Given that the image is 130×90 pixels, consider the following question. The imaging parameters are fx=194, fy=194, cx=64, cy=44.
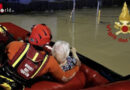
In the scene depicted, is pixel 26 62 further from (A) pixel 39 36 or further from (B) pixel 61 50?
(A) pixel 39 36

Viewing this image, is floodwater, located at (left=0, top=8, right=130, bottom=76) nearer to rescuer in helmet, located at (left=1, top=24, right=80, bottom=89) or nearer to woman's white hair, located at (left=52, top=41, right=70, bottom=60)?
woman's white hair, located at (left=52, top=41, right=70, bottom=60)

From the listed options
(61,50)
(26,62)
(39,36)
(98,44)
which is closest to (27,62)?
(26,62)

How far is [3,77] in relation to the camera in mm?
1056

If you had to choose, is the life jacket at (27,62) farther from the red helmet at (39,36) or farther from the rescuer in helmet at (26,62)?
the red helmet at (39,36)

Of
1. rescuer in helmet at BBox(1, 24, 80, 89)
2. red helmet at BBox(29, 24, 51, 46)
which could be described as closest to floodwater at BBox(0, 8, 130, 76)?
red helmet at BBox(29, 24, 51, 46)

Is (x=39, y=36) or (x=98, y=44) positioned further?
(x=98, y=44)

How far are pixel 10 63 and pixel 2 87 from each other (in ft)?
0.58

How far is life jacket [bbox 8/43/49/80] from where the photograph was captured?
3.37 ft

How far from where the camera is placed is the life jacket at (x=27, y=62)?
1.03m

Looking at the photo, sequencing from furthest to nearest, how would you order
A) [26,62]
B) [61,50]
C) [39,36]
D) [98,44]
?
1. [98,44]
2. [39,36]
3. [61,50]
4. [26,62]

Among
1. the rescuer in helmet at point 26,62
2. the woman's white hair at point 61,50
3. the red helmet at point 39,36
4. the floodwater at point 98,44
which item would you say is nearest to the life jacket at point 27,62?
the rescuer in helmet at point 26,62

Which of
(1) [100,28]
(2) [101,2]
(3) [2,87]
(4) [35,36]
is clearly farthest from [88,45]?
(2) [101,2]

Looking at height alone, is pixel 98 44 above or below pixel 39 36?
below

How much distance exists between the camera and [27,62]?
1.04 m
